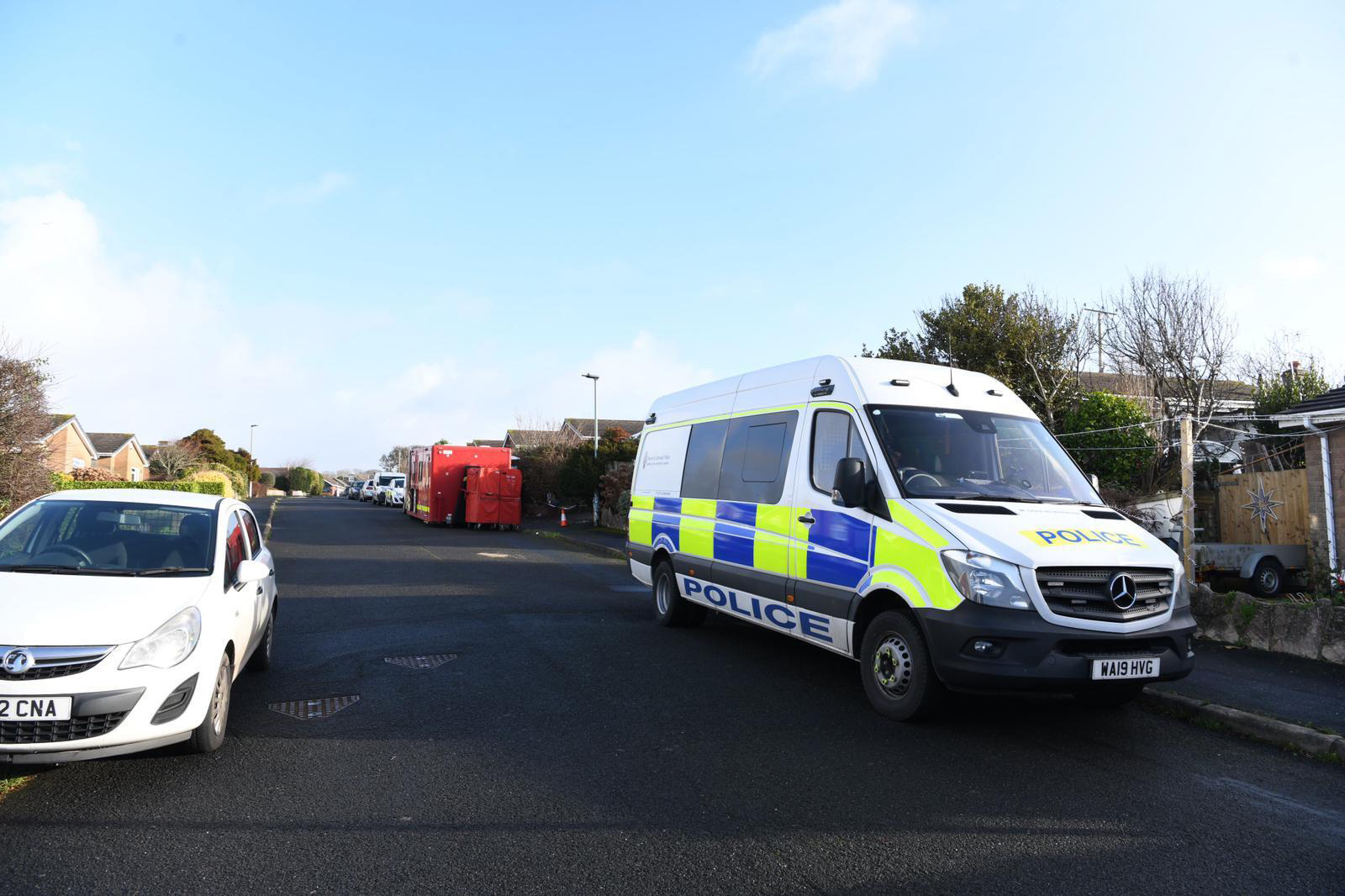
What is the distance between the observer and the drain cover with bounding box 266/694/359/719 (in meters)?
5.84

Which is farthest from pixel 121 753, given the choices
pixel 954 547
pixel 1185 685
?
pixel 1185 685

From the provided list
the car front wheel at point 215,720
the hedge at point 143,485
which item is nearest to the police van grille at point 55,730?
the car front wheel at point 215,720

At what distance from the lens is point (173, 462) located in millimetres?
53438

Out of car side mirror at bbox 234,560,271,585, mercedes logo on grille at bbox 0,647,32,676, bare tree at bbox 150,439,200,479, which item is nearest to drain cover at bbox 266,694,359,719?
car side mirror at bbox 234,560,271,585

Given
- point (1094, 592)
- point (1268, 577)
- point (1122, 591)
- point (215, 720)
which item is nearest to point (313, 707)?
point (215, 720)

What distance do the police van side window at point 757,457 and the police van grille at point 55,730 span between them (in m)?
4.87

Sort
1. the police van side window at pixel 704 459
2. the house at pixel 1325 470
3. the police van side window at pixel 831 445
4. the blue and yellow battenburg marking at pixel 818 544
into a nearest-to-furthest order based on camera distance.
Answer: the blue and yellow battenburg marking at pixel 818 544, the police van side window at pixel 831 445, the police van side window at pixel 704 459, the house at pixel 1325 470

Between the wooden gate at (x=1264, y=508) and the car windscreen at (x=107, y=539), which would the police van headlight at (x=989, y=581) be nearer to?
the car windscreen at (x=107, y=539)

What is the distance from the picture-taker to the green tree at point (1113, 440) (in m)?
17.8

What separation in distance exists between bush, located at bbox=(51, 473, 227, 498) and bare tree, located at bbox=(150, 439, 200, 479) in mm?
14057

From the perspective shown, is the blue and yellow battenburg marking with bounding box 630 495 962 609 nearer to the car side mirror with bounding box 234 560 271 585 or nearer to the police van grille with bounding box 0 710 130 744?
the car side mirror with bounding box 234 560 271 585

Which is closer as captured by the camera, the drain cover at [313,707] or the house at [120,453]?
the drain cover at [313,707]

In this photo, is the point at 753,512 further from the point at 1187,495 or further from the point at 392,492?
the point at 392,492

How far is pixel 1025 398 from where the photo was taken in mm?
22828
